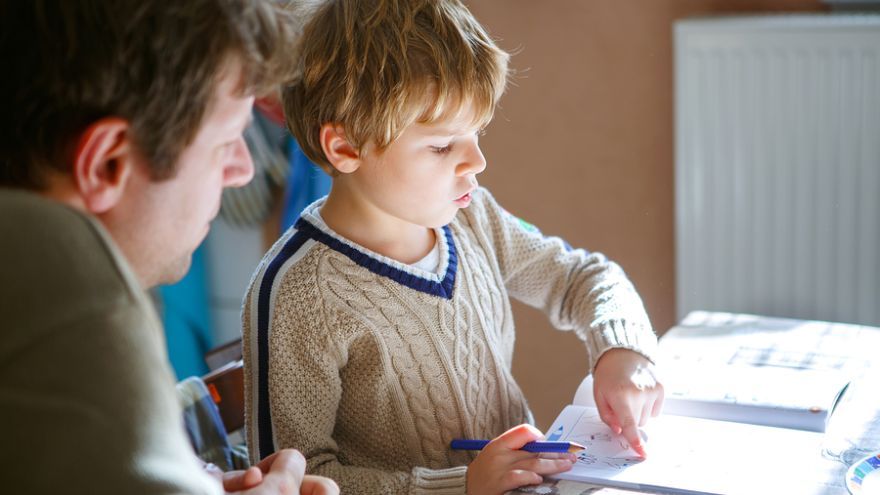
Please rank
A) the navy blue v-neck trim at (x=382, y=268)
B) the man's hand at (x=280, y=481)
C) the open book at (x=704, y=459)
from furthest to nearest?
the navy blue v-neck trim at (x=382, y=268)
the open book at (x=704, y=459)
the man's hand at (x=280, y=481)

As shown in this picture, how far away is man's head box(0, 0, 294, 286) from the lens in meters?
0.71

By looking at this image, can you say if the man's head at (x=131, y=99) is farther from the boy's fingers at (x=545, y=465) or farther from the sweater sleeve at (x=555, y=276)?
the sweater sleeve at (x=555, y=276)

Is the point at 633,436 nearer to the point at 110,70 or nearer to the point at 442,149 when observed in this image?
the point at 442,149

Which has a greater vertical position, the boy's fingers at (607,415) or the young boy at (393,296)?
the young boy at (393,296)

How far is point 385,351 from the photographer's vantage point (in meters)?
1.28

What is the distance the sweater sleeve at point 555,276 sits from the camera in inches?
57.1

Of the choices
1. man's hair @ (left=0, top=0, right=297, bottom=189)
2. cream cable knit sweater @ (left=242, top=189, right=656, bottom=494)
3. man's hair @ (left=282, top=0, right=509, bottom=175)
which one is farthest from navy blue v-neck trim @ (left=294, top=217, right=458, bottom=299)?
man's hair @ (left=0, top=0, right=297, bottom=189)

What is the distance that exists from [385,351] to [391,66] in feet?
1.08

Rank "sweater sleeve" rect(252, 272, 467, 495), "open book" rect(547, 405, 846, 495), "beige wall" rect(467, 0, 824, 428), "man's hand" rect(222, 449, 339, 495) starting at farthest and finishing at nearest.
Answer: "beige wall" rect(467, 0, 824, 428), "sweater sleeve" rect(252, 272, 467, 495), "open book" rect(547, 405, 846, 495), "man's hand" rect(222, 449, 339, 495)

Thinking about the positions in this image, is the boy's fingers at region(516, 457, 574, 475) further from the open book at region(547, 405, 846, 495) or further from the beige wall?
the beige wall

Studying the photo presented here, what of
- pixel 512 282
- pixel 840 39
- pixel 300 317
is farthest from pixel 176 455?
pixel 840 39

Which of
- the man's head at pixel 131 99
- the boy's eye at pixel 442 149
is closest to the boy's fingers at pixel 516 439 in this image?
the boy's eye at pixel 442 149

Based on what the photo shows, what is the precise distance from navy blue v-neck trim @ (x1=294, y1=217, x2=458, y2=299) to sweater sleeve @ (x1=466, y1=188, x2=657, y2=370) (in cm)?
15

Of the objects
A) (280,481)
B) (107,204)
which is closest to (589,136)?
(280,481)
